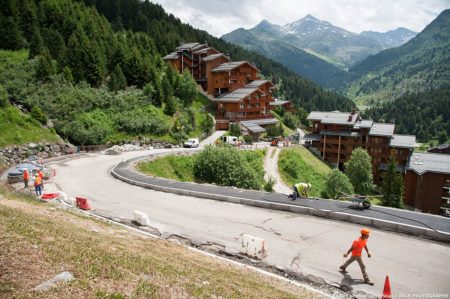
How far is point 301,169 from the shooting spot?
176 feet

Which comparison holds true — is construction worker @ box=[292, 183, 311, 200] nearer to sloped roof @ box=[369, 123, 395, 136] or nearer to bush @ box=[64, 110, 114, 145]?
bush @ box=[64, 110, 114, 145]

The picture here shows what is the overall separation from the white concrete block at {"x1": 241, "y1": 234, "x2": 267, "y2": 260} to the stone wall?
28.1 metres

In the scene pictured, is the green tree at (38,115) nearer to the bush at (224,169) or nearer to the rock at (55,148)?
the rock at (55,148)

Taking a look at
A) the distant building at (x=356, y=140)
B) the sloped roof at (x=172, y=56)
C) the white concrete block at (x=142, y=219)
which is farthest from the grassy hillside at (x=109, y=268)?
the sloped roof at (x=172, y=56)

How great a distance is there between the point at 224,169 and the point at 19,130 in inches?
882

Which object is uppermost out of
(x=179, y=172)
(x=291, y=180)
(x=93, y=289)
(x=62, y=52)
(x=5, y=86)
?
(x=62, y=52)

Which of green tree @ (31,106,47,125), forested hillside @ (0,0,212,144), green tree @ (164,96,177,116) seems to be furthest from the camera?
green tree @ (164,96,177,116)

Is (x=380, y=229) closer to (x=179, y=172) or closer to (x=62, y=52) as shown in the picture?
(x=179, y=172)

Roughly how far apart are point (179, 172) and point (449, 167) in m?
42.6

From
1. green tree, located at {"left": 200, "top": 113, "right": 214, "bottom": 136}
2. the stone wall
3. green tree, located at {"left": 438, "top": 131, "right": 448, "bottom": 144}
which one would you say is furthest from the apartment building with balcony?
green tree, located at {"left": 438, "top": 131, "right": 448, "bottom": 144}

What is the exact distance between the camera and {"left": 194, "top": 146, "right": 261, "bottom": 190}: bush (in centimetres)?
3353

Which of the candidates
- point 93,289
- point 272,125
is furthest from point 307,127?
point 93,289

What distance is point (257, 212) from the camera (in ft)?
57.8

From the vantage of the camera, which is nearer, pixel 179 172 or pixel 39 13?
pixel 179 172
